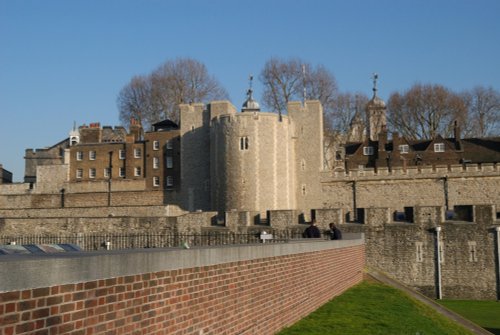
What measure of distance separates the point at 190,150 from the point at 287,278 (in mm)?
34010

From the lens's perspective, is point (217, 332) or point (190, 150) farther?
point (190, 150)

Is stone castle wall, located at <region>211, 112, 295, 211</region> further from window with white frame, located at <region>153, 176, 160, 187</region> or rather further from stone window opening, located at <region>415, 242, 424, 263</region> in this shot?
stone window opening, located at <region>415, 242, 424, 263</region>

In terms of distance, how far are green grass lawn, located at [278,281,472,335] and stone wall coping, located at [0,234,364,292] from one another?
12.3 ft

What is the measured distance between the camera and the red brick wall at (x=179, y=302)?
178 inches

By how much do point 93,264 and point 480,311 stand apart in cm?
2320

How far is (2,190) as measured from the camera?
50875 millimetres

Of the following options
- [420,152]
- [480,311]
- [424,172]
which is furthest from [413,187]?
[480,311]

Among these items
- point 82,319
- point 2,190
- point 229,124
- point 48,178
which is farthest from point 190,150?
point 82,319

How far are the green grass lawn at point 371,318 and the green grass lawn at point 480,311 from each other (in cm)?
362

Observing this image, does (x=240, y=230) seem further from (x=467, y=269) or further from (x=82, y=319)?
(x=82, y=319)

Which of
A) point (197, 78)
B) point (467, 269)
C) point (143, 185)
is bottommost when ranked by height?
point (467, 269)

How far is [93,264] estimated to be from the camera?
5145mm

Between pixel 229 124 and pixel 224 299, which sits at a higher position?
pixel 229 124

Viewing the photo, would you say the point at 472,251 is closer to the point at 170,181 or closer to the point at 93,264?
the point at 170,181
